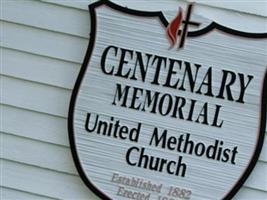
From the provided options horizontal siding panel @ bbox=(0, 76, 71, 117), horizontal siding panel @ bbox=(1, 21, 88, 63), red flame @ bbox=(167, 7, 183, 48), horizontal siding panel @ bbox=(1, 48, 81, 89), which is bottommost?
horizontal siding panel @ bbox=(0, 76, 71, 117)

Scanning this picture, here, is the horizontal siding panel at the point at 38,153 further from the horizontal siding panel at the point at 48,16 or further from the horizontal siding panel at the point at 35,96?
the horizontal siding panel at the point at 48,16

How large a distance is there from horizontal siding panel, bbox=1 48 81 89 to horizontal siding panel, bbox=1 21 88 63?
0.08 ft

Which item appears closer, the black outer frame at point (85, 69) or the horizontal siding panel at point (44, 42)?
the black outer frame at point (85, 69)

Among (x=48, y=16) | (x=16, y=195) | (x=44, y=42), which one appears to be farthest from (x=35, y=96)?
(x=16, y=195)

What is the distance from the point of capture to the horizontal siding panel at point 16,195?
2777 millimetres

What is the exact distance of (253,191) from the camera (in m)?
2.62

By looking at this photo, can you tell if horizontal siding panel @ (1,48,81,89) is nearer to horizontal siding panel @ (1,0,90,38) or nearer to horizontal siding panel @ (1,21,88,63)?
horizontal siding panel @ (1,21,88,63)

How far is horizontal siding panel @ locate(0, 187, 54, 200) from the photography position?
278 cm

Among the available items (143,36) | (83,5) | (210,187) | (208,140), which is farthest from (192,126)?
(83,5)

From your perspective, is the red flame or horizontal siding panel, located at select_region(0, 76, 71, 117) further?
horizontal siding panel, located at select_region(0, 76, 71, 117)

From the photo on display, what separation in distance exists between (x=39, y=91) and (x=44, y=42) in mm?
216

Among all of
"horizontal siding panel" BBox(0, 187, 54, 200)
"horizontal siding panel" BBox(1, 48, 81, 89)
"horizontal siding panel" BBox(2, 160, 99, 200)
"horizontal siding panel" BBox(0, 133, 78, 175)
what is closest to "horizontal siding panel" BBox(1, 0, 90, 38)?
"horizontal siding panel" BBox(1, 48, 81, 89)

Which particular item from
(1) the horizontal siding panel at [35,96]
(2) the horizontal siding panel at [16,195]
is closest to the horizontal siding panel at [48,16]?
(1) the horizontal siding panel at [35,96]

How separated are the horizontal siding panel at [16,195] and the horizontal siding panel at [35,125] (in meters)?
0.26
